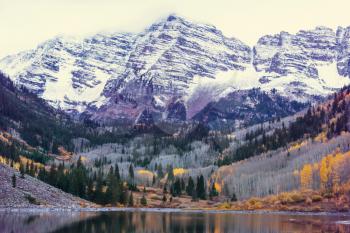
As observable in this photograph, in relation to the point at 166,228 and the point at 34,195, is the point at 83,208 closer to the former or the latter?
the point at 34,195

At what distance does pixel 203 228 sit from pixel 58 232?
32.9m

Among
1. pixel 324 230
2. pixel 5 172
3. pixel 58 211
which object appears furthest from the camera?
pixel 5 172

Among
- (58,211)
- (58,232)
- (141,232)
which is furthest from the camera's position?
(58,211)

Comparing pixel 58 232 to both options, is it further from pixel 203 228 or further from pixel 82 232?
pixel 203 228

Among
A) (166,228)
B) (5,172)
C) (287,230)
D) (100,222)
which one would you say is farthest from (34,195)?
(287,230)

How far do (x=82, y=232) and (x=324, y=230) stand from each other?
47051 millimetres

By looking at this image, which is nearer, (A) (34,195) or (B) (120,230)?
(B) (120,230)

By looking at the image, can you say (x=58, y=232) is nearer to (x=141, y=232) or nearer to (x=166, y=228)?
(x=141, y=232)

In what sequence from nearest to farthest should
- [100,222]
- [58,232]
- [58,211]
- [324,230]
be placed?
[58,232]
[324,230]
[100,222]
[58,211]

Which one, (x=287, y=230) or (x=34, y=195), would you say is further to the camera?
(x=34, y=195)

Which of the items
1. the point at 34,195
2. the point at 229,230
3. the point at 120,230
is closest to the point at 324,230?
the point at 229,230

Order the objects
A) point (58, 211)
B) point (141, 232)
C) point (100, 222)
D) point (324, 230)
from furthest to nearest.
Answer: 1. point (58, 211)
2. point (100, 222)
3. point (324, 230)
4. point (141, 232)

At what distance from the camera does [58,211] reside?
181m

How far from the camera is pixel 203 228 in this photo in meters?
129
